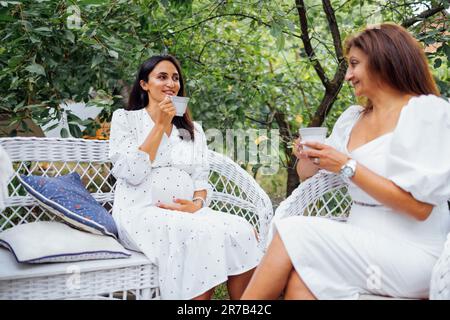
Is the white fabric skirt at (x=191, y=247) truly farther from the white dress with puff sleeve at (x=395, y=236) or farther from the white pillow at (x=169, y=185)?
the white dress with puff sleeve at (x=395, y=236)

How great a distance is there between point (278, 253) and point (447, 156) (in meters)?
0.62

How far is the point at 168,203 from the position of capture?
2.47 meters

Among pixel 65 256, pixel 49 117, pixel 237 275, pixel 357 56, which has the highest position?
pixel 357 56

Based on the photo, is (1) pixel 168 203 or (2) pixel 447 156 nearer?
(2) pixel 447 156

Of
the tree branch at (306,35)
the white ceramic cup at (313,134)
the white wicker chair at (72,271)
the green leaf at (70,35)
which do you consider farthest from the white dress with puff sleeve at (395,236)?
the green leaf at (70,35)

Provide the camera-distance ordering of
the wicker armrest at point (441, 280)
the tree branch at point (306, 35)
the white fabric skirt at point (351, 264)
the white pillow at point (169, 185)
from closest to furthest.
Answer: the wicker armrest at point (441, 280) → the white fabric skirt at point (351, 264) → the white pillow at point (169, 185) → the tree branch at point (306, 35)

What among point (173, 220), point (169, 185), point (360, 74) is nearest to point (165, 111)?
point (169, 185)

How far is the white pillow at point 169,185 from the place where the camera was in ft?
8.05

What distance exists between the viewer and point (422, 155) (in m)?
1.78

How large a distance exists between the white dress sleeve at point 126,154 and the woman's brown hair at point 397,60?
3.26 feet

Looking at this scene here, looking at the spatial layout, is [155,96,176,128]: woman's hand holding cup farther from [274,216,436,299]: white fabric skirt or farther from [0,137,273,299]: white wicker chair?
[274,216,436,299]: white fabric skirt

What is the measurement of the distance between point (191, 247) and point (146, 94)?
33.8 inches
